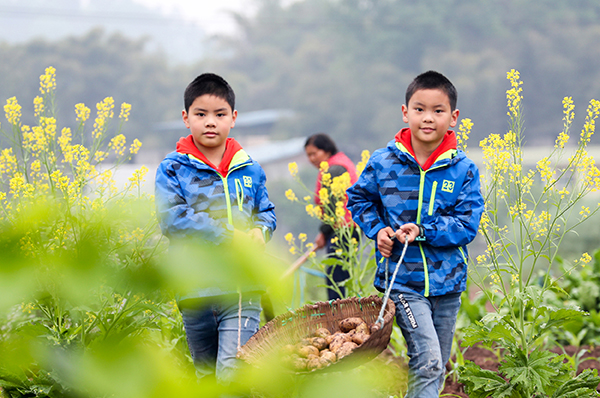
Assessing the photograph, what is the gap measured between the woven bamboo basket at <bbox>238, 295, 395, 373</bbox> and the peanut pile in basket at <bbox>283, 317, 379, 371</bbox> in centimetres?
4

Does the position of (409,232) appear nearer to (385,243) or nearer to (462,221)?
(385,243)

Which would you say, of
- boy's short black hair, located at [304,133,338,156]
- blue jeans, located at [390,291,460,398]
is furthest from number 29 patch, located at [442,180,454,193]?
boy's short black hair, located at [304,133,338,156]

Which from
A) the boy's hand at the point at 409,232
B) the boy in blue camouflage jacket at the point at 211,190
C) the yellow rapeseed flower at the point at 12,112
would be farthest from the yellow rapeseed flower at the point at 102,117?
the boy's hand at the point at 409,232

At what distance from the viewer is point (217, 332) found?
86.8 inches

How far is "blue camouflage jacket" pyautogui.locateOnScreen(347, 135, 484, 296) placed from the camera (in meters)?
2.14

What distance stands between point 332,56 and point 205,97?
1438 inches

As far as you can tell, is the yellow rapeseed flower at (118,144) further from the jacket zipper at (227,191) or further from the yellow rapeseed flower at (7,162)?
the jacket zipper at (227,191)

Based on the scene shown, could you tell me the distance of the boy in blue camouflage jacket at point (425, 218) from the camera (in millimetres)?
2117

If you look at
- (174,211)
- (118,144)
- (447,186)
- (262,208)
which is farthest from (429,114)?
(118,144)

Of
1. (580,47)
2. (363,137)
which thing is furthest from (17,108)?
(580,47)

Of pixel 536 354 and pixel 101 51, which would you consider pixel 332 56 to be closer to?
pixel 101 51

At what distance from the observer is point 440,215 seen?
2215 millimetres

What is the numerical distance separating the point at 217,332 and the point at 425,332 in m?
0.76

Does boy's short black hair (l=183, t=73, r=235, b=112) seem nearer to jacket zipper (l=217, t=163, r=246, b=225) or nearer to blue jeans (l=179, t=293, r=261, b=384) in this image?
jacket zipper (l=217, t=163, r=246, b=225)
